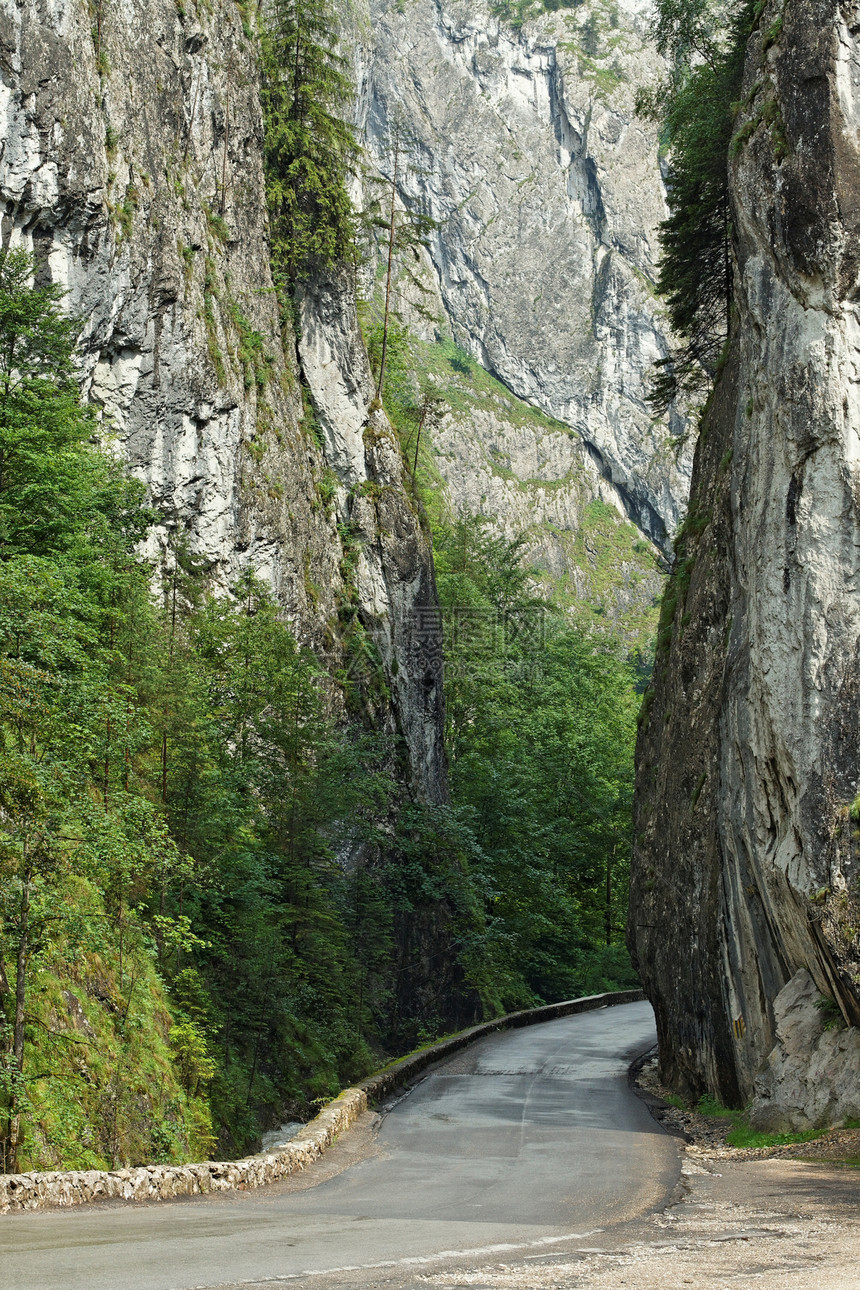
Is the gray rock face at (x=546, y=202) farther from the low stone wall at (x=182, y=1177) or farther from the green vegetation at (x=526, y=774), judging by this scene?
the low stone wall at (x=182, y=1177)

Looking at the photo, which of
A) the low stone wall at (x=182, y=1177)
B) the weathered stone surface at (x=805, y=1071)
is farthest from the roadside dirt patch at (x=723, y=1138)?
the low stone wall at (x=182, y=1177)

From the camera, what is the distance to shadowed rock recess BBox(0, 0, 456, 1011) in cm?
2333

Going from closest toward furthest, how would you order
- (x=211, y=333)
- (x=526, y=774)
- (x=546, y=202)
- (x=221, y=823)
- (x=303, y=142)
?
(x=221, y=823)
(x=211, y=333)
(x=303, y=142)
(x=526, y=774)
(x=546, y=202)

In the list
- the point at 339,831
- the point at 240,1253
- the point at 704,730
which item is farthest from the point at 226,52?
the point at 240,1253

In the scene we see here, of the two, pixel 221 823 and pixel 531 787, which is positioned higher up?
pixel 531 787

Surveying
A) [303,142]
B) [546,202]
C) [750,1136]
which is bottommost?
[750,1136]

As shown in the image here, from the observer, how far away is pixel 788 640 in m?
14.0

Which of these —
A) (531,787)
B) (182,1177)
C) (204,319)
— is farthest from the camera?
(531,787)

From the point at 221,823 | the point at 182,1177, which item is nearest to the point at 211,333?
the point at 221,823

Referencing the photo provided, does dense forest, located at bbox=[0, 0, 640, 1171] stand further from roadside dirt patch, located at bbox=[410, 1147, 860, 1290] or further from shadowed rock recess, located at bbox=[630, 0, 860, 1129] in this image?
shadowed rock recess, located at bbox=[630, 0, 860, 1129]

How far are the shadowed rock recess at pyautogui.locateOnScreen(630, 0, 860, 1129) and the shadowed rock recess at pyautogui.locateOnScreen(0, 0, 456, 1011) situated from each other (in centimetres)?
1453

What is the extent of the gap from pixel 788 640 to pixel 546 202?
115m

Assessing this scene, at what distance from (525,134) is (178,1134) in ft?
418

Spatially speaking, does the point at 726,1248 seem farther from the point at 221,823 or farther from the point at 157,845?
the point at 221,823
